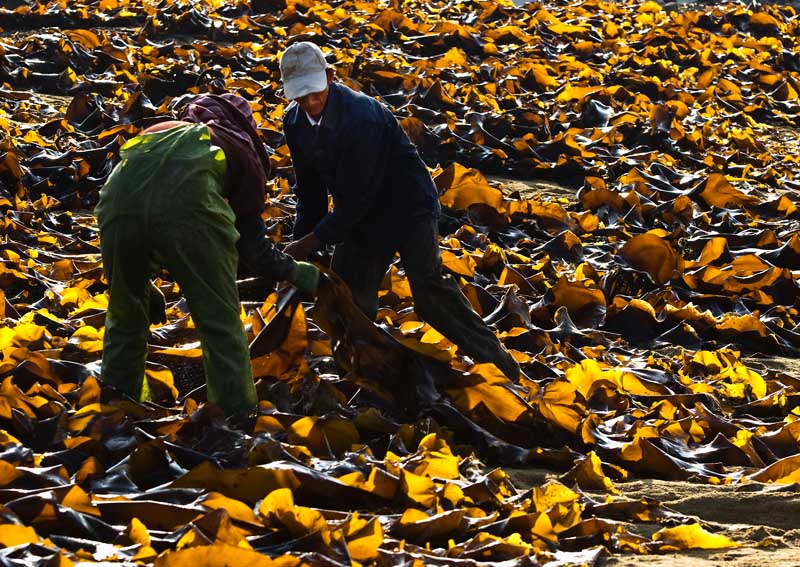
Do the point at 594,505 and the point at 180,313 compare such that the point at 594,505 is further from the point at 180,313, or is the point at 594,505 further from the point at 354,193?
the point at 180,313

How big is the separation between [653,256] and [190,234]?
3580 millimetres

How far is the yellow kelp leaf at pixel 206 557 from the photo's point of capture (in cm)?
231

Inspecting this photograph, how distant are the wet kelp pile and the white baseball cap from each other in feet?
2.12

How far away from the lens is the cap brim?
12.4 ft

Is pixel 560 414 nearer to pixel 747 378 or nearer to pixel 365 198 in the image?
pixel 365 198

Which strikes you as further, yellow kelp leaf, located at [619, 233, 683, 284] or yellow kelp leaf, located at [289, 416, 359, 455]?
yellow kelp leaf, located at [619, 233, 683, 284]

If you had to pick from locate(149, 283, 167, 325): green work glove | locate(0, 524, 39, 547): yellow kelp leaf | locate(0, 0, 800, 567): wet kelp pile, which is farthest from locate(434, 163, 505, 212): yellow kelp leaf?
locate(0, 524, 39, 547): yellow kelp leaf

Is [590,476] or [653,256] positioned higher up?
[590,476]

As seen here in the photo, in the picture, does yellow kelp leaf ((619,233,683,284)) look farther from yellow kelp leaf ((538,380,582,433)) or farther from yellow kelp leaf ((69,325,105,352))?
yellow kelp leaf ((69,325,105,352))

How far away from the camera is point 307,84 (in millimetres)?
3779

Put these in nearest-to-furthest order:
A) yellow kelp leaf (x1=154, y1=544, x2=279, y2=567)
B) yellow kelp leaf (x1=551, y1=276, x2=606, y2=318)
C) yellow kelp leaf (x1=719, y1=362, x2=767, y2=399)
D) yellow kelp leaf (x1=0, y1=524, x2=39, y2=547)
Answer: yellow kelp leaf (x1=154, y1=544, x2=279, y2=567) → yellow kelp leaf (x1=0, y1=524, x2=39, y2=547) → yellow kelp leaf (x1=719, y1=362, x2=767, y2=399) → yellow kelp leaf (x1=551, y1=276, x2=606, y2=318)

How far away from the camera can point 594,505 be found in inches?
123

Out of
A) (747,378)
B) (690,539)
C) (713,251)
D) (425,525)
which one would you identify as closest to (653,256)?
(713,251)

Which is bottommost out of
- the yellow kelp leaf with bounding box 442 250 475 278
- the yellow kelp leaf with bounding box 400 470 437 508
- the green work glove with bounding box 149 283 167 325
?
the yellow kelp leaf with bounding box 442 250 475 278
